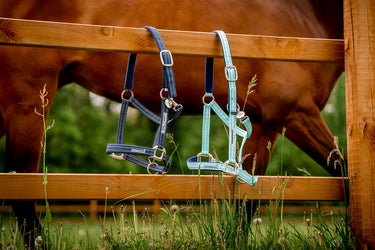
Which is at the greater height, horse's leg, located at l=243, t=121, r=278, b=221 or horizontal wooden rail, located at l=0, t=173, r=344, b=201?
horse's leg, located at l=243, t=121, r=278, b=221

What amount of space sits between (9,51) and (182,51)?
5.70ft

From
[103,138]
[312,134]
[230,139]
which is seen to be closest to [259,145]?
[312,134]

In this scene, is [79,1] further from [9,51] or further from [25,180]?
[25,180]

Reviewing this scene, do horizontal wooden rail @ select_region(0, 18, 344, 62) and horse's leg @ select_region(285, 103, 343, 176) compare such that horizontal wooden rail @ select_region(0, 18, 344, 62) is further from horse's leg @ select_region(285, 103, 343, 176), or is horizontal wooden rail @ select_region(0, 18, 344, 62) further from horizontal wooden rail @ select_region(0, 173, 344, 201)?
horse's leg @ select_region(285, 103, 343, 176)

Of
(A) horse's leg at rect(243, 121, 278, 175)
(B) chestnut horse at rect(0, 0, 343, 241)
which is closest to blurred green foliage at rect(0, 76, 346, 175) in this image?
(A) horse's leg at rect(243, 121, 278, 175)

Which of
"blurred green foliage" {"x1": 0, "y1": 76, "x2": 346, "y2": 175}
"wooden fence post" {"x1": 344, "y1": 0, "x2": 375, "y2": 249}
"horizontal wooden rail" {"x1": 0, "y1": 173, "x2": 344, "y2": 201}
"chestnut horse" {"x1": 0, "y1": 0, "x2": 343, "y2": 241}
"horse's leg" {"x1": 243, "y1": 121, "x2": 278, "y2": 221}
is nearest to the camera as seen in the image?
"horizontal wooden rail" {"x1": 0, "y1": 173, "x2": 344, "y2": 201}

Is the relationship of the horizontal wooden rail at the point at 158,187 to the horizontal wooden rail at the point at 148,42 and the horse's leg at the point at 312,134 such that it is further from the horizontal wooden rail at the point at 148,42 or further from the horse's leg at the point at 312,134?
the horse's leg at the point at 312,134

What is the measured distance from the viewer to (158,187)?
199cm

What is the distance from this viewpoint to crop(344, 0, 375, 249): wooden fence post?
2.11 m

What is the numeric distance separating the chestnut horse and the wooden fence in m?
1.20

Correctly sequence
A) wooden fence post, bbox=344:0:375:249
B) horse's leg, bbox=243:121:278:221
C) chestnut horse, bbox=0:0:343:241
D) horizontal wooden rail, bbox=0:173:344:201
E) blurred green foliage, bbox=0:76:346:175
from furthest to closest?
blurred green foliage, bbox=0:76:346:175 → horse's leg, bbox=243:121:278:221 → chestnut horse, bbox=0:0:343:241 → wooden fence post, bbox=344:0:375:249 → horizontal wooden rail, bbox=0:173:344:201

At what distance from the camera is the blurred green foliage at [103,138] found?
16.1 m

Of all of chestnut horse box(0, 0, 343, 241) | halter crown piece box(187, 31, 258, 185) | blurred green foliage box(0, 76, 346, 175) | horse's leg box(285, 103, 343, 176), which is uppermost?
blurred green foliage box(0, 76, 346, 175)

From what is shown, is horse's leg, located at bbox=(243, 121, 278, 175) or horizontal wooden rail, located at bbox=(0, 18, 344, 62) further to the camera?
horse's leg, located at bbox=(243, 121, 278, 175)
